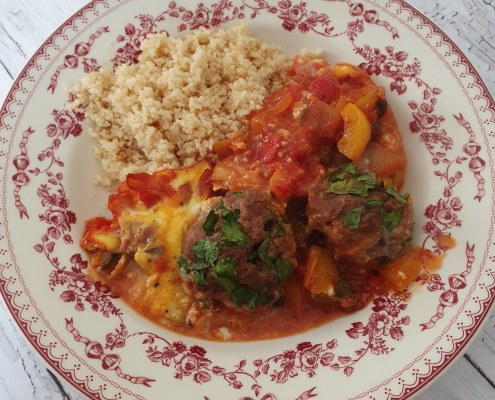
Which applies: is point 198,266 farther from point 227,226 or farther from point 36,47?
point 36,47

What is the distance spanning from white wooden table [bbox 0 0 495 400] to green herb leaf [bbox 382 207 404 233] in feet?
3.17

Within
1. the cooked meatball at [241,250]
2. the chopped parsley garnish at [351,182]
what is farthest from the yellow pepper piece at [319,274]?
the chopped parsley garnish at [351,182]

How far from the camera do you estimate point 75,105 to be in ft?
12.1


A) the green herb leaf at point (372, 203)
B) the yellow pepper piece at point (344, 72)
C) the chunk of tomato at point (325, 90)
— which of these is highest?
→ the yellow pepper piece at point (344, 72)

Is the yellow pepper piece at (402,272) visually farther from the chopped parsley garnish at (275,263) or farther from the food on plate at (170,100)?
the food on plate at (170,100)

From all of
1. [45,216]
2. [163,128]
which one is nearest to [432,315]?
[163,128]

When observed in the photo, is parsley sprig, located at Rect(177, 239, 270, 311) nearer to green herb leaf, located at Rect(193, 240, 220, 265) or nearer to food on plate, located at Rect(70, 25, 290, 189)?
green herb leaf, located at Rect(193, 240, 220, 265)

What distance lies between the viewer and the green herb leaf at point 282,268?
3175mm

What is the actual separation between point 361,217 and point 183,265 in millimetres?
1051

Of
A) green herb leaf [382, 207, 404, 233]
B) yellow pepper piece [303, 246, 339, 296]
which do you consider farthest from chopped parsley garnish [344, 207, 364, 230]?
yellow pepper piece [303, 246, 339, 296]

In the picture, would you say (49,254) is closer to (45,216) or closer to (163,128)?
(45,216)

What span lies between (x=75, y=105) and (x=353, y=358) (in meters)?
2.36

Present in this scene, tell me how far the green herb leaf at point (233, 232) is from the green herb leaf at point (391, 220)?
78cm

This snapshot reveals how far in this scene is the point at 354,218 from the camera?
315 centimetres
